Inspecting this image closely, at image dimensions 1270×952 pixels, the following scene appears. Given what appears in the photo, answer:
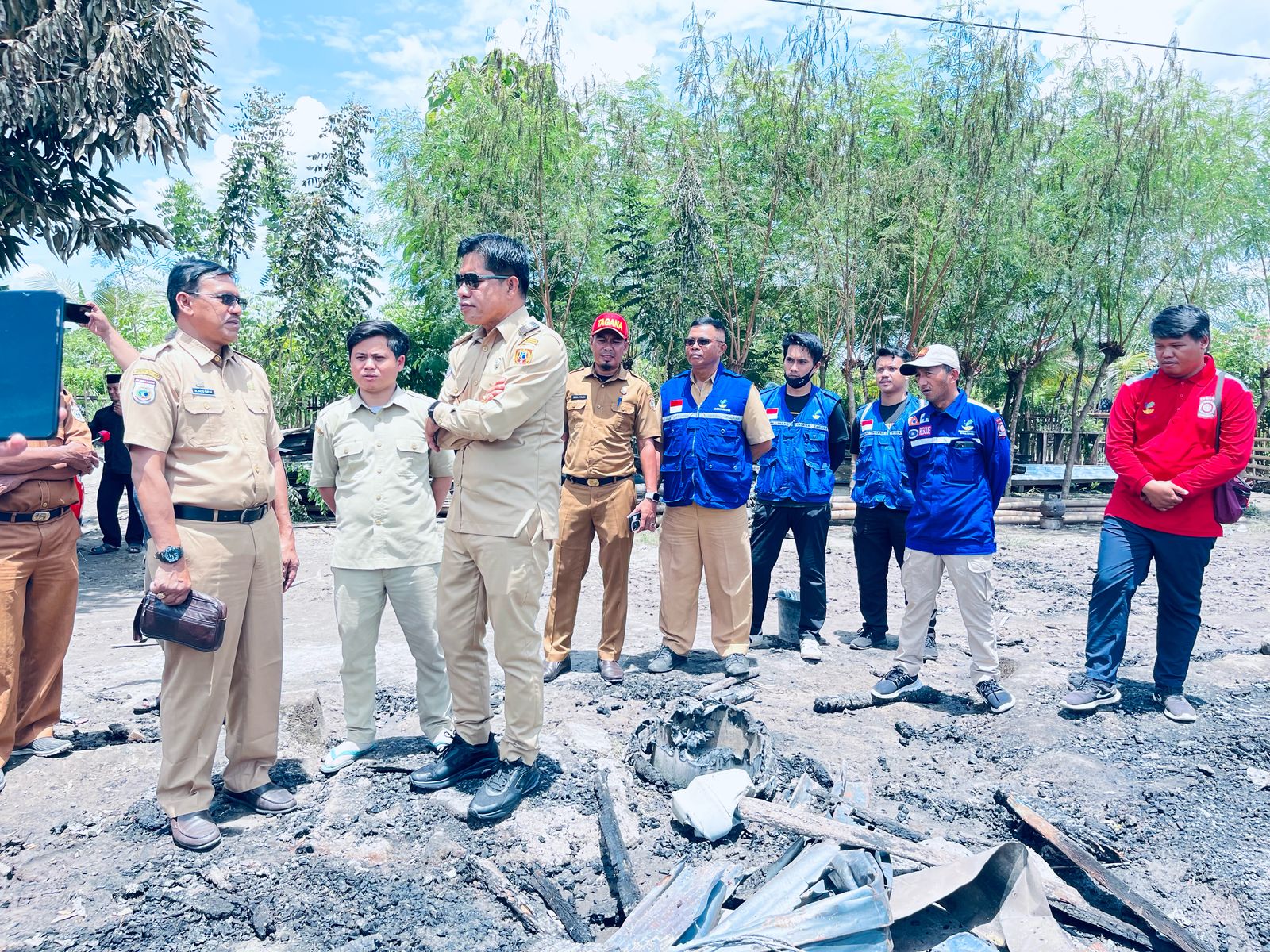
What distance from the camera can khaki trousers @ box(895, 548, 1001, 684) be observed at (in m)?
4.27

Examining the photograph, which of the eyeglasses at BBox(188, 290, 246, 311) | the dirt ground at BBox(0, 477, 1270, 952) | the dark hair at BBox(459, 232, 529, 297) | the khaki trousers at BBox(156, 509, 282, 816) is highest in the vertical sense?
the dark hair at BBox(459, 232, 529, 297)

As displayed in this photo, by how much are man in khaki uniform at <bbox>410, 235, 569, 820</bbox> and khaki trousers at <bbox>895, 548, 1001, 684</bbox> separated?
221 cm

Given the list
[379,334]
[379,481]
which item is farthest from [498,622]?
[379,334]

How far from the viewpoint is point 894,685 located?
452cm

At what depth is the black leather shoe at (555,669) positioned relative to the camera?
475 cm

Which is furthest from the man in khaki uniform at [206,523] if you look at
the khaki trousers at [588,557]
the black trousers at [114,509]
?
the black trousers at [114,509]

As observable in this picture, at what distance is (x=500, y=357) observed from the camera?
3.20m

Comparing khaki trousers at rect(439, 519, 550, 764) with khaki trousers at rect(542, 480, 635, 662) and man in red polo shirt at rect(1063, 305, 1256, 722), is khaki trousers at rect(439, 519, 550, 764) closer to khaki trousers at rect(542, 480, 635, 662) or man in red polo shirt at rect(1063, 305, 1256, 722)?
khaki trousers at rect(542, 480, 635, 662)

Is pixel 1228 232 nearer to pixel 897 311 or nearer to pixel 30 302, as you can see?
pixel 897 311

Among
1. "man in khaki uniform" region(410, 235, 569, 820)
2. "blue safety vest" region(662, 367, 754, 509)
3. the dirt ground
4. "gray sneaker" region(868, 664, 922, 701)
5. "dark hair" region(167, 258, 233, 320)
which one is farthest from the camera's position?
"blue safety vest" region(662, 367, 754, 509)

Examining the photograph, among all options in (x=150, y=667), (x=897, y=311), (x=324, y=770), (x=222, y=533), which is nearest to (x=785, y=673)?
(x=324, y=770)

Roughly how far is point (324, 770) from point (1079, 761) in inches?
130

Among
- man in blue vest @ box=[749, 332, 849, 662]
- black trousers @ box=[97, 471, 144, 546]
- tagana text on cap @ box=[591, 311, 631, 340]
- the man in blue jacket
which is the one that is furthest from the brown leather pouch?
black trousers @ box=[97, 471, 144, 546]

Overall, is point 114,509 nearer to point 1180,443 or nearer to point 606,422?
point 606,422
